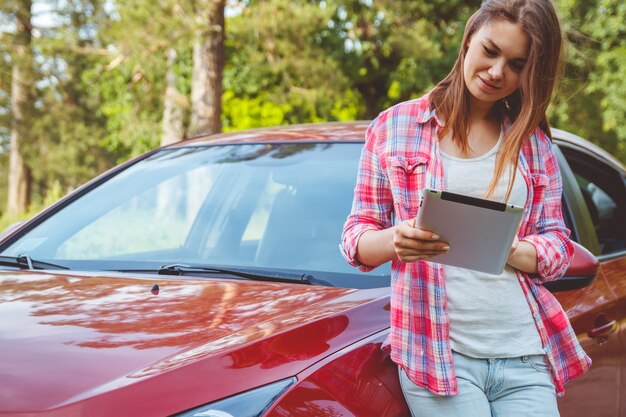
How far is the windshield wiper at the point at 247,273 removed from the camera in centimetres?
267

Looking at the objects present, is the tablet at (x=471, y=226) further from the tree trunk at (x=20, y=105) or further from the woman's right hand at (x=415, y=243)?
the tree trunk at (x=20, y=105)

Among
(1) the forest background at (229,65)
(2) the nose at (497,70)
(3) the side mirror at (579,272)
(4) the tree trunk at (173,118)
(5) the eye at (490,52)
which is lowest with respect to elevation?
(3) the side mirror at (579,272)

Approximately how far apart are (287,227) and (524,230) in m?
1.02

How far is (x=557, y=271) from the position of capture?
88.7 inches

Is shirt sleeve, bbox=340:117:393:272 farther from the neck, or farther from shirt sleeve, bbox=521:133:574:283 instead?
shirt sleeve, bbox=521:133:574:283

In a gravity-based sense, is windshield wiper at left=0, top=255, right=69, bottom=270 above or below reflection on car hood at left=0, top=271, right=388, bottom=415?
above

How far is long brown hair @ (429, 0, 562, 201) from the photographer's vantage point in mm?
2162

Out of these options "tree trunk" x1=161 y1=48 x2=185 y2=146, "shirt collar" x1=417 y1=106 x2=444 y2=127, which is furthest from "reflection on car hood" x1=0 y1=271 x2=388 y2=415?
"tree trunk" x1=161 y1=48 x2=185 y2=146

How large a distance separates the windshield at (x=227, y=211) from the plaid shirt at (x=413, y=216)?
1.68 feet

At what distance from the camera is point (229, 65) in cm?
2486

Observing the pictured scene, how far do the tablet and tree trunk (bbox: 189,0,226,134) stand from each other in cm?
1203

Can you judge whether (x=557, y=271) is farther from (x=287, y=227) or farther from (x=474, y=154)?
(x=287, y=227)

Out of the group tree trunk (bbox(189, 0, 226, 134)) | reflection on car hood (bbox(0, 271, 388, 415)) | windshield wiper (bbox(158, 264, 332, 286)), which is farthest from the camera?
tree trunk (bbox(189, 0, 226, 134))

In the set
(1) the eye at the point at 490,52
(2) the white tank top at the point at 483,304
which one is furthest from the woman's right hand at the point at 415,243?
(1) the eye at the point at 490,52
